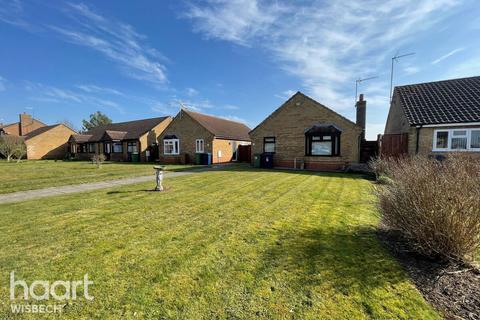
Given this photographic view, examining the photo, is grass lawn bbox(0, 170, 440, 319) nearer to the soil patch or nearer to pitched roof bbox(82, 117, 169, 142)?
the soil patch

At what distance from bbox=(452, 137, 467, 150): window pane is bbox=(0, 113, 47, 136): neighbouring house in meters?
65.9

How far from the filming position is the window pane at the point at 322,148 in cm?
1754

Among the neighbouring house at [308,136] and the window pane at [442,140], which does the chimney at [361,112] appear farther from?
the window pane at [442,140]

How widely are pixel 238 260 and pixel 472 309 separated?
300 cm

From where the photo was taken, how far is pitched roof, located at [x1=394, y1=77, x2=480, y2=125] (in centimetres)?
1321

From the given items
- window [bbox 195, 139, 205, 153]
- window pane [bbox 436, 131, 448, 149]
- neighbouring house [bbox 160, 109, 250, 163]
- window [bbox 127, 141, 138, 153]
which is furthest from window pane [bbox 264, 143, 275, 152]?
window [bbox 127, 141, 138, 153]

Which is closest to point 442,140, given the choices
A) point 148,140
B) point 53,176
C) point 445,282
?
point 445,282

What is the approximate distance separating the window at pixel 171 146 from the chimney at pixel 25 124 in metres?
40.6

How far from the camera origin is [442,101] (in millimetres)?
14758

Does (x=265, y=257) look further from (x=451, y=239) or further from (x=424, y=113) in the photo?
(x=424, y=113)

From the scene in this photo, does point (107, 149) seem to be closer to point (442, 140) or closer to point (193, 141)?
point (193, 141)

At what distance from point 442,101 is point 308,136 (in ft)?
28.3

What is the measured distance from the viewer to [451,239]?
11.4ft

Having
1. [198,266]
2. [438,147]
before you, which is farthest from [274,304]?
[438,147]
